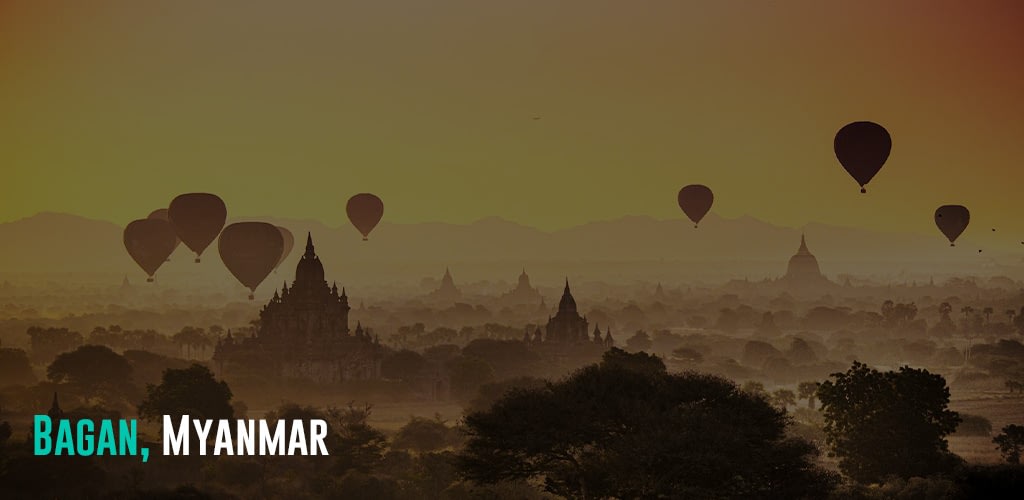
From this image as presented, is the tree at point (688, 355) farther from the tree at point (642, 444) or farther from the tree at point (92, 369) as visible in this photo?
the tree at point (642, 444)

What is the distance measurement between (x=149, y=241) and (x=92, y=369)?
1464 inches

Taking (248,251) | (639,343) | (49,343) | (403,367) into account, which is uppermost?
(248,251)

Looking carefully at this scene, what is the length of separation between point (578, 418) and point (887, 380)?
1971cm

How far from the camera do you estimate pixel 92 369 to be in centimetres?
8494

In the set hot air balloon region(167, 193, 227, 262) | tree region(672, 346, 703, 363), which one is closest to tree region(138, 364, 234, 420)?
hot air balloon region(167, 193, 227, 262)

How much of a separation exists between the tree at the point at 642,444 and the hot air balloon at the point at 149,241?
3340 inches

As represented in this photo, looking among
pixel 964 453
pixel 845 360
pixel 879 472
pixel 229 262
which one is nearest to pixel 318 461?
pixel 879 472

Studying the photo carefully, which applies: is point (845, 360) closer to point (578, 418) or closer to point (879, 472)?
point (879, 472)

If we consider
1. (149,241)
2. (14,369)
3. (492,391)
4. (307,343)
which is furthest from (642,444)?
(149,241)

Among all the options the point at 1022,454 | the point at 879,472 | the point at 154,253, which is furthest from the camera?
the point at 154,253

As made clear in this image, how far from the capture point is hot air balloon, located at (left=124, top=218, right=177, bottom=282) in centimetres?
11969

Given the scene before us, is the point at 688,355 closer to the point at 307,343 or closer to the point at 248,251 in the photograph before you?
the point at 307,343

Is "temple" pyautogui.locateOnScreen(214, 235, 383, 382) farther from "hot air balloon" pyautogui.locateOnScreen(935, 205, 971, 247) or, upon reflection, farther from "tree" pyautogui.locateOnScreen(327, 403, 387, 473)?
"hot air balloon" pyautogui.locateOnScreen(935, 205, 971, 247)

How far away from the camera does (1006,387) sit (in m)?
108
